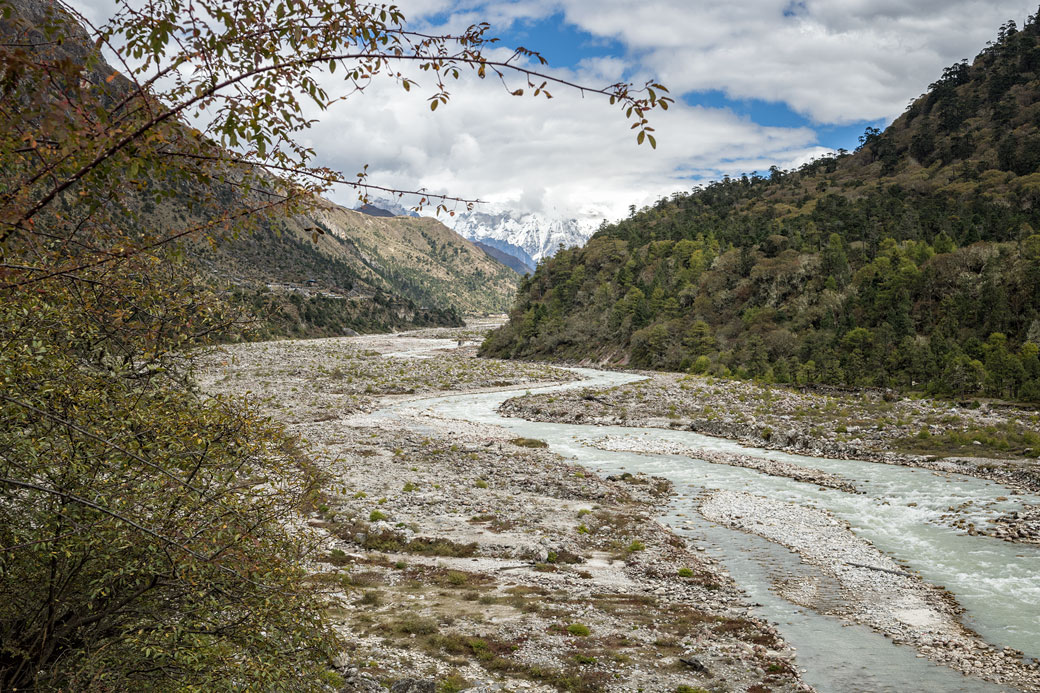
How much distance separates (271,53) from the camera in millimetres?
4117

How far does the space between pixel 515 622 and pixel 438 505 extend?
10260mm

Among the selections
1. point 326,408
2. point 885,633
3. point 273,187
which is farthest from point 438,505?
point 326,408

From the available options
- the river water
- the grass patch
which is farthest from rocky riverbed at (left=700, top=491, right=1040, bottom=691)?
the grass patch

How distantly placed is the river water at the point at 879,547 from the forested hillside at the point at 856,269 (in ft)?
69.4

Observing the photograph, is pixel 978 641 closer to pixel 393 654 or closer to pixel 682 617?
pixel 682 617

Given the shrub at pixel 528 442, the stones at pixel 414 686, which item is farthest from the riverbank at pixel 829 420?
the stones at pixel 414 686

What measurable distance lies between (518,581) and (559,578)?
1259 millimetres

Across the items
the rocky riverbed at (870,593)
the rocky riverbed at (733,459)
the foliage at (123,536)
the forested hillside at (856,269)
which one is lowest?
the rocky riverbed at (870,593)

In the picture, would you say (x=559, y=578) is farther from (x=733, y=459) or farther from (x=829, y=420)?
(x=829, y=420)

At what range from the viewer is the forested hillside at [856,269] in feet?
163

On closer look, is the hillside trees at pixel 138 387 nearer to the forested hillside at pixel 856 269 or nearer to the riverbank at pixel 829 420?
the riverbank at pixel 829 420

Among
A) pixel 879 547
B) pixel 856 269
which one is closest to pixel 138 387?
pixel 879 547

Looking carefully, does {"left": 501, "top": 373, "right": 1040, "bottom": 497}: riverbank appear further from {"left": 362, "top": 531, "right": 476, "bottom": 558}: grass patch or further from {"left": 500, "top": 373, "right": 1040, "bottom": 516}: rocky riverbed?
{"left": 362, "top": 531, "right": 476, "bottom": 558}: grass patch

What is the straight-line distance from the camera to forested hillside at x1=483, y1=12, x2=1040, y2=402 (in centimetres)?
4981
